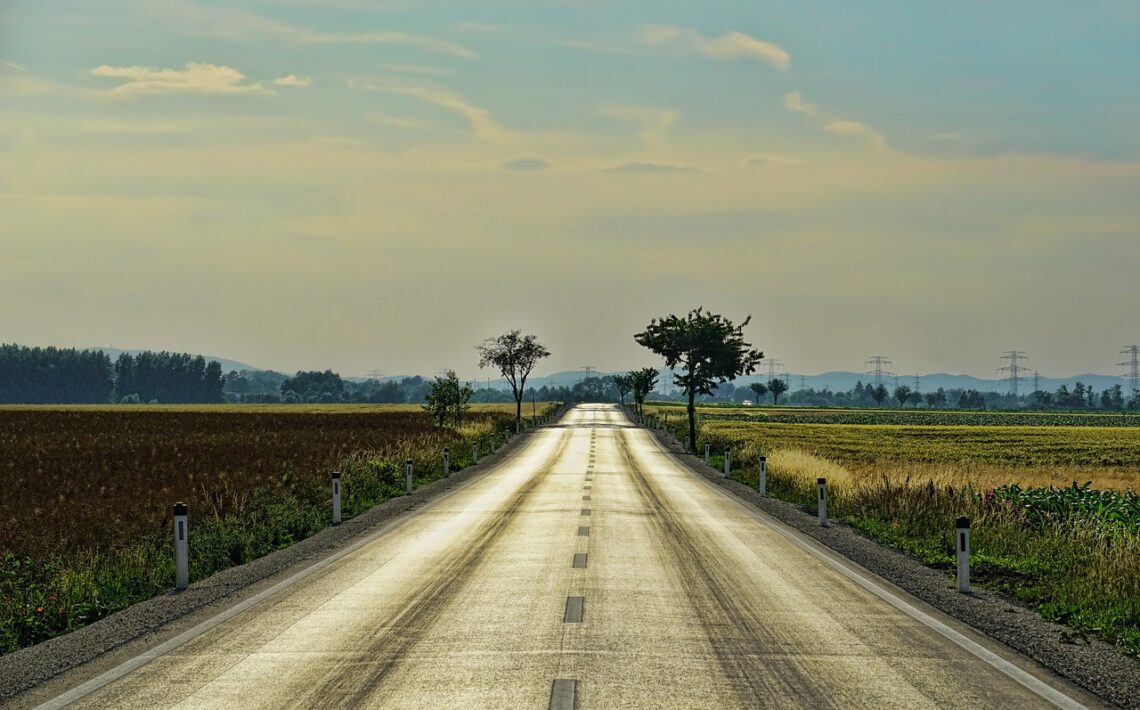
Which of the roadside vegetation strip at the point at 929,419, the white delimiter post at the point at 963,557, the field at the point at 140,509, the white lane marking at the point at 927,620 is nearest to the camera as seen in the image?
the white lane marking at the point at 927,620

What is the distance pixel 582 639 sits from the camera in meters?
9.06

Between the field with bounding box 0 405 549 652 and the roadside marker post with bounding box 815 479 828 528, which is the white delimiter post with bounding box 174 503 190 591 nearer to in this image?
the field with bounding box 0 405 549 652

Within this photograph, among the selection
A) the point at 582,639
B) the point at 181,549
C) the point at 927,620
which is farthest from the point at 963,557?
the point at 181,549

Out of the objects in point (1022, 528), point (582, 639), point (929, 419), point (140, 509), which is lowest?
point (929, 419)

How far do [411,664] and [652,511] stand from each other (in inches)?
519

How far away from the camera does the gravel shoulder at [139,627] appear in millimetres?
7973

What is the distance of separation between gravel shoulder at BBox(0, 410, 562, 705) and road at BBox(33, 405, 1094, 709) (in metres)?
0.39

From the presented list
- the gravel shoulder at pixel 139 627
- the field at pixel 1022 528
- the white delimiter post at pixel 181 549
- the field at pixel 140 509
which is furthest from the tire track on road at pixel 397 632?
the field at pixel 1022 528

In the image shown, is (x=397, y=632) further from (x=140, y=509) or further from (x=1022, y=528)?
(x=1022, y=528)

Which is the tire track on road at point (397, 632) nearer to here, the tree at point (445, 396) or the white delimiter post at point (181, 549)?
the white delimiter post at point (181, 549)

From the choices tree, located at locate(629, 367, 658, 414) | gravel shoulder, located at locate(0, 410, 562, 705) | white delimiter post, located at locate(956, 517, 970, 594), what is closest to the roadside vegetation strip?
tree, located at locate(629, 367, 658, 414)

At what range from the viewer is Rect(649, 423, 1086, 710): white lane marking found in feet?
24.7

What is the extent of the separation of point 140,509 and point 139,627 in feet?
25.4

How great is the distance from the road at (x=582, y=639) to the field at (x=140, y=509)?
6.18 ft
